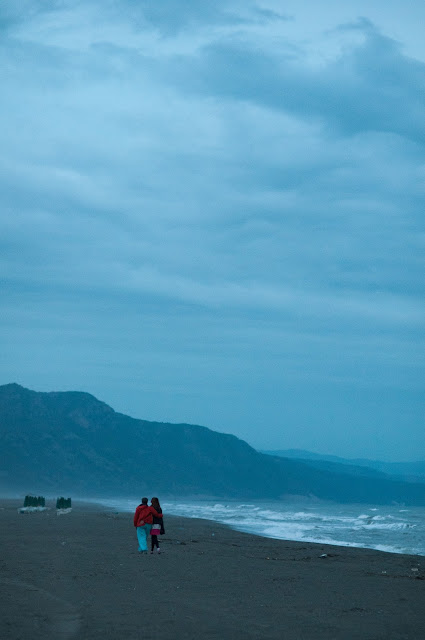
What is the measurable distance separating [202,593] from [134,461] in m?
130

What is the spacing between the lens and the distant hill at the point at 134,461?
12788cm

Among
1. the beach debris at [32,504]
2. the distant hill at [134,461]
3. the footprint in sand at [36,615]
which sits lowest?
the footprint in sand at [36,615]

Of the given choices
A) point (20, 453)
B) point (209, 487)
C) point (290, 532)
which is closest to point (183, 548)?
point (290, 532)

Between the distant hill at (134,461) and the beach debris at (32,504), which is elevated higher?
the distant hill at (134,461)

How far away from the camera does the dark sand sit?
10266 mm

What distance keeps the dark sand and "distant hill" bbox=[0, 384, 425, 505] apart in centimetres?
10089

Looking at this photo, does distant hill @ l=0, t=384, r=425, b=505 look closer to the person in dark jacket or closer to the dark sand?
the person in dark jacket

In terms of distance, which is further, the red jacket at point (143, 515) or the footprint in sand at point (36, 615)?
the red jacket at point (143, 515)

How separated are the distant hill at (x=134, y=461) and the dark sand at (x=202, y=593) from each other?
101 m

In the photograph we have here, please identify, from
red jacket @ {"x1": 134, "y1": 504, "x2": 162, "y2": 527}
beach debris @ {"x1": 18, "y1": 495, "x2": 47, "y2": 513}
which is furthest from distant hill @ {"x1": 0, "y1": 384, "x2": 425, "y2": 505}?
red jacket @ {"x1": 134, "y1": 504, "x2": 162, "y2": 527}

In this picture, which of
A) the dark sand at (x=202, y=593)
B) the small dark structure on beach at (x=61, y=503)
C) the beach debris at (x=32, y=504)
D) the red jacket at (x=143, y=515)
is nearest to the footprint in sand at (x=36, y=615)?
the dark sand at (x=202, y=593)

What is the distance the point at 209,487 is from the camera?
142 meters

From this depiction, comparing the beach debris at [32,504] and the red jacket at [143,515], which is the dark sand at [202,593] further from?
the beach debris at [32,504]

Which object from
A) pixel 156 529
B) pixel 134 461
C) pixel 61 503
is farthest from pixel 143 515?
pixel 134 461
